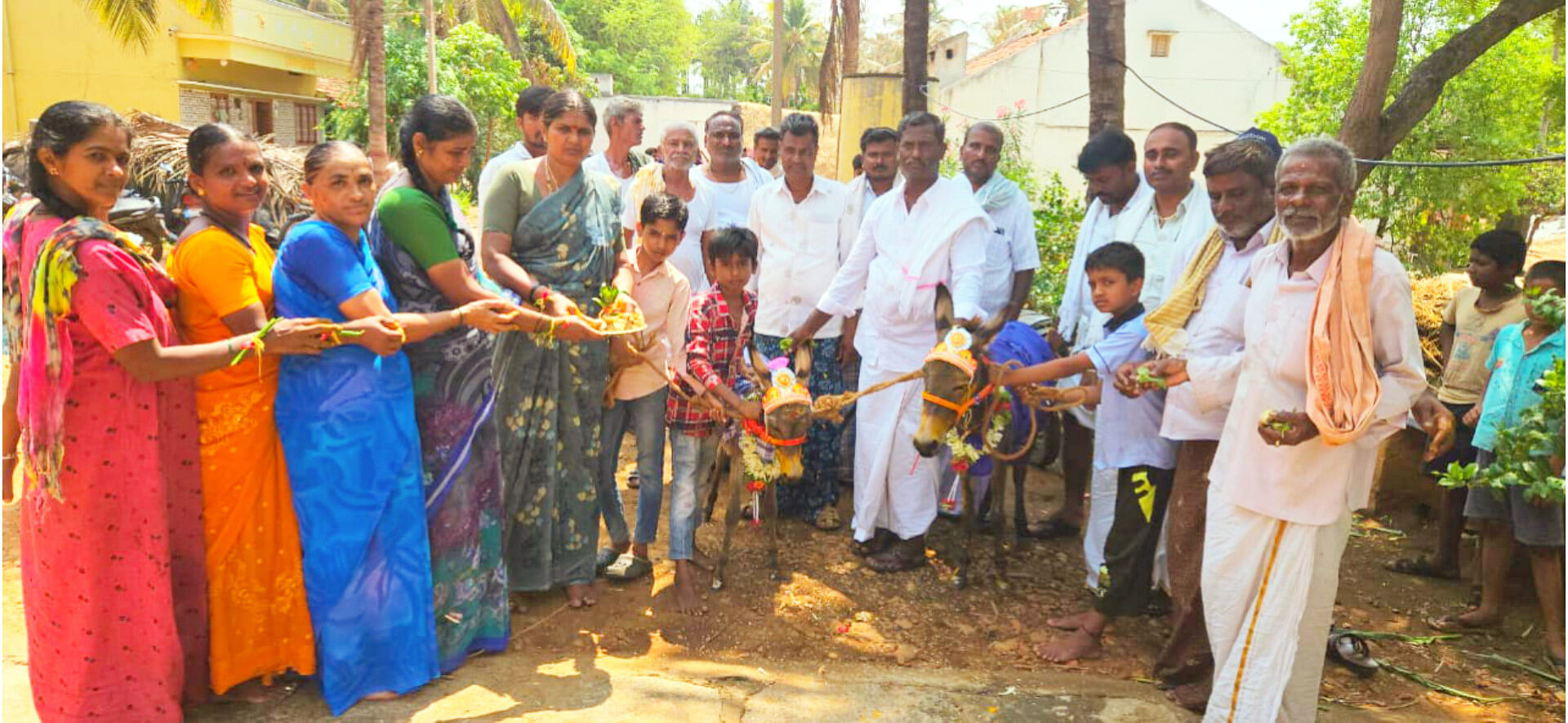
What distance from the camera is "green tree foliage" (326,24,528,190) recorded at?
22656 mm

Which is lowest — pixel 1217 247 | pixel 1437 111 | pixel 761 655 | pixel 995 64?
pixel 761 655

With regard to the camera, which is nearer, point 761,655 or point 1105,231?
point 761,655

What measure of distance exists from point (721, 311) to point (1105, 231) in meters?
2.11

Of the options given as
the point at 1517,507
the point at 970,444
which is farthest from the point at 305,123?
the point at 1517,507

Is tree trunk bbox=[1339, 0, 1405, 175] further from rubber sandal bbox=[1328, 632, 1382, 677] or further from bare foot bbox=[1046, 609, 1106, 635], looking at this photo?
bare foot bbox=[1046, 609, 1106, 635]

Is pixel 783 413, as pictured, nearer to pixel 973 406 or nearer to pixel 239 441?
pixel 973 406

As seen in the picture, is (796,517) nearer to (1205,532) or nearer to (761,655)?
(761,655)

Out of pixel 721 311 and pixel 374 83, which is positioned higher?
pixel 374 83

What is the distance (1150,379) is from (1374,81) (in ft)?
14.4

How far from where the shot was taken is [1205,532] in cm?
376

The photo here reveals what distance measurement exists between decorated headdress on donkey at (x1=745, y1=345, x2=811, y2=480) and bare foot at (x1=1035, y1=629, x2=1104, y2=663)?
1367 millimetres

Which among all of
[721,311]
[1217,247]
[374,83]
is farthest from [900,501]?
[374,83]

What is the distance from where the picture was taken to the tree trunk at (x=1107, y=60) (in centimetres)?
760

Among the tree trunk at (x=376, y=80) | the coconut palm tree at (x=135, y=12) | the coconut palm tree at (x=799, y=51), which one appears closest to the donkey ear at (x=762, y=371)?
the tree trunk at (x=376, y=80)
